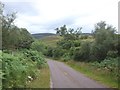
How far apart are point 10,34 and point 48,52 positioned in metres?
70.9

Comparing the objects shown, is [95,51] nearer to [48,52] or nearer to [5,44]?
[5,44]

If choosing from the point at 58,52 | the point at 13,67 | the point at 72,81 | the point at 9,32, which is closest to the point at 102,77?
the point at 72,81

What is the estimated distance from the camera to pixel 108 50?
4906cm

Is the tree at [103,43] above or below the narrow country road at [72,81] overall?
above

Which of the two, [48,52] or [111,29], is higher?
[111,29]

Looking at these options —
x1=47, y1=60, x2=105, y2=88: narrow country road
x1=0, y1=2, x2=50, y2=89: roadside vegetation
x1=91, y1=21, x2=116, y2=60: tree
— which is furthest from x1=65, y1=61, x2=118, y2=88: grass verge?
x1=91, y1=21, x2=116, y2=60: tree

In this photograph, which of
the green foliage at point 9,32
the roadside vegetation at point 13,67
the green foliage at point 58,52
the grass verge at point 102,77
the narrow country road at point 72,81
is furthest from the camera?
the green foliage at point 58,52

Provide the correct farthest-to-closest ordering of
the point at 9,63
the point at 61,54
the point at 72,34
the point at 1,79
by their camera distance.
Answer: the point at 72,34 → the point at 61,54 → the point at 9,63 → the point at 1,79

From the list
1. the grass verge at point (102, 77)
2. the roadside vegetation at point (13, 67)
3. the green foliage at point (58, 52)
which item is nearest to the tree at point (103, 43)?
the grass verge at point (102, 77)

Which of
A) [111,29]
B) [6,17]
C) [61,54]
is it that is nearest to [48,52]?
[61,54]

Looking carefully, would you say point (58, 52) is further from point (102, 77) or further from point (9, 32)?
point (102, 77)

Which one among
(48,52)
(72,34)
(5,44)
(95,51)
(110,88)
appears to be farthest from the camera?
(72,34)

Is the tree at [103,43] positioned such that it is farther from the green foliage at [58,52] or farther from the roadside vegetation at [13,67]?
the green foliage at [58,52]

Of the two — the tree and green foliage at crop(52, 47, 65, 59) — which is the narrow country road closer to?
the tree
